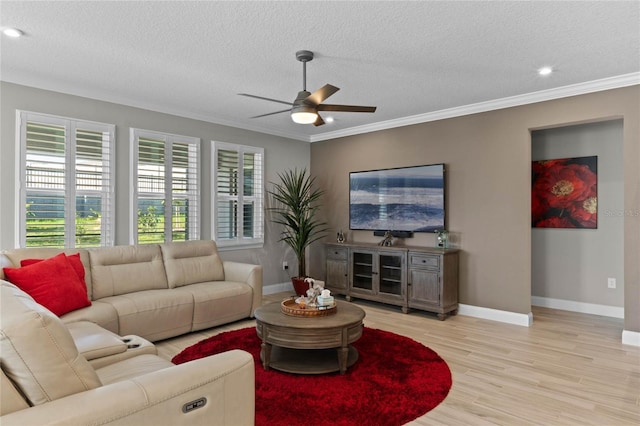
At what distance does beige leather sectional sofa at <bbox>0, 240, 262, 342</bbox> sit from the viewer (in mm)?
3648

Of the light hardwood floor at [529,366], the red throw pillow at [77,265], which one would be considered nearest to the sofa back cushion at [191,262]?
the light hardwood floor at [529,366]

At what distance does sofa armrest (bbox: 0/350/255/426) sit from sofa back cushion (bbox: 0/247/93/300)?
256 cm

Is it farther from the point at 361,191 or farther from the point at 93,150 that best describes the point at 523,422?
the point at 93,150

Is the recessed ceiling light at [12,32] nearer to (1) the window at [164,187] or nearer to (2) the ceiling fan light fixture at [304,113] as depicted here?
(1) the window at [164,187]

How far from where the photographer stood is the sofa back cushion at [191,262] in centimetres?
462

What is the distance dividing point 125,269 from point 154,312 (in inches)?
28.6

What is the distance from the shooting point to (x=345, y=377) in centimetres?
309

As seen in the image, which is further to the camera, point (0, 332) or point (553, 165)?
point (553, 165)

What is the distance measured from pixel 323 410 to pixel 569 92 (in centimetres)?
400

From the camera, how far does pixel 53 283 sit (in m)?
3.32

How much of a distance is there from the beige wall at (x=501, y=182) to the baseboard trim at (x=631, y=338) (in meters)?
0.05

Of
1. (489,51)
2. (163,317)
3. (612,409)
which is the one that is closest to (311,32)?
(489,51)

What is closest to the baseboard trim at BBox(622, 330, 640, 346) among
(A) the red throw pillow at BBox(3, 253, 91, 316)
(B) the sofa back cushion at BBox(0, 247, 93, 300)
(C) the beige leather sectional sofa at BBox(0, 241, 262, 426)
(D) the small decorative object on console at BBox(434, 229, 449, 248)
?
(D) the small decorative object on console at BBox(434, 229, 449, 248)

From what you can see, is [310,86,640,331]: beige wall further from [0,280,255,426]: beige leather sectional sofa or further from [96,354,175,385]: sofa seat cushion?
[0,280,255,426]: beige leather sectional sofa
